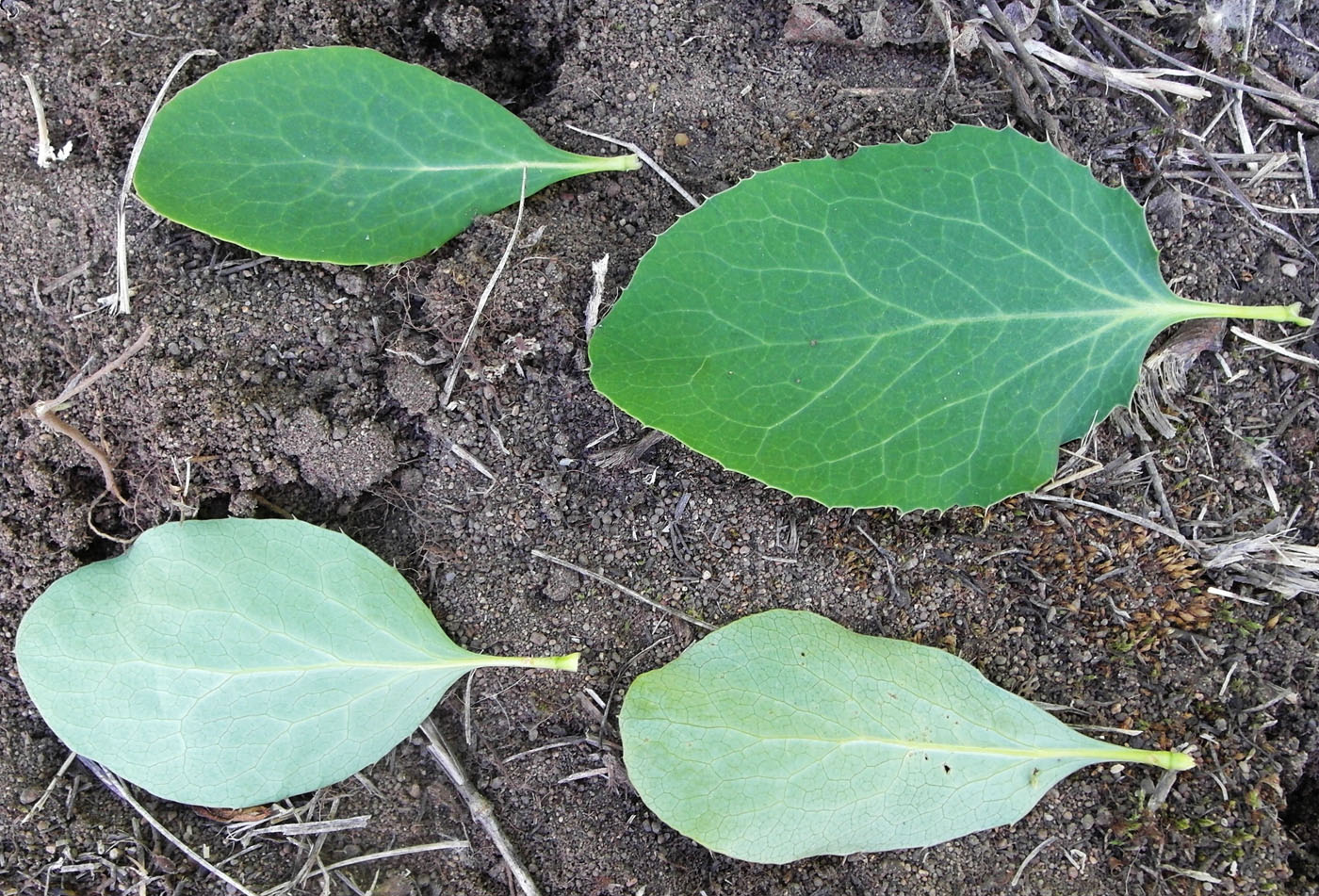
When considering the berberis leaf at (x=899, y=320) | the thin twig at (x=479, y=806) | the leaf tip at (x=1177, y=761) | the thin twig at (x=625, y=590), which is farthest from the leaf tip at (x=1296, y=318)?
the thin twig at (x=479, y=806)

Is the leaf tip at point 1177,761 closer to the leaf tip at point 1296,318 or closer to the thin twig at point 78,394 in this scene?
the leaf tip at point 1296,318

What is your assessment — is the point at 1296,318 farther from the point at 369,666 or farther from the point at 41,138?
the point at 41,138

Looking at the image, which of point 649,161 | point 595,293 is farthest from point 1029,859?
point 649,161

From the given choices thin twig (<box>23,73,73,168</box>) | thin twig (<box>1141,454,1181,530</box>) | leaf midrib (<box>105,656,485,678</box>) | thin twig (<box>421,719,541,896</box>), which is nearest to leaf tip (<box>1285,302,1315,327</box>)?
thin twig (<box>1141,454,1181,530</box>)

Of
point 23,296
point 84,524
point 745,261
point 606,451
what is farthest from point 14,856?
point 745,261

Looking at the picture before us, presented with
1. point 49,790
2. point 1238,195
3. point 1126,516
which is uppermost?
point 1238,195
